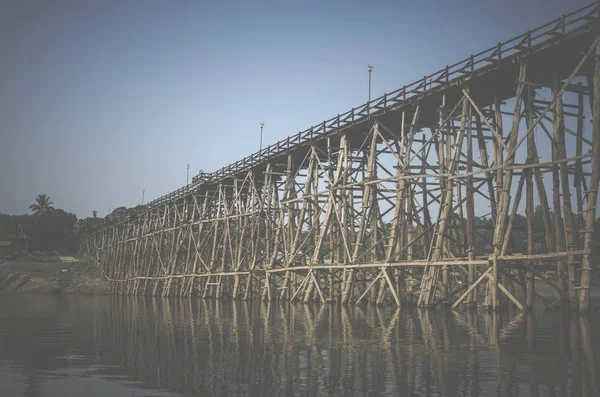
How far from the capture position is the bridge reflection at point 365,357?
7305mm

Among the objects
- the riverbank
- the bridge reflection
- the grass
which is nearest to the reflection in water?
the bridge reflection

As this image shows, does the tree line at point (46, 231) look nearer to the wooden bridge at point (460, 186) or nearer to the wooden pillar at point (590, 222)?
the wooden bridge at point (460, 186)

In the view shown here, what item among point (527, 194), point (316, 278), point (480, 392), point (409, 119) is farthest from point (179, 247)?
→ point (480, 392)

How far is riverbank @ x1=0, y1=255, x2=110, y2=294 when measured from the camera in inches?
2213

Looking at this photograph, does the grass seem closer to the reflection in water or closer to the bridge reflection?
the reflection in water

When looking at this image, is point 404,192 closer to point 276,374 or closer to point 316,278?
point 316,278

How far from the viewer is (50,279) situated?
5722cm

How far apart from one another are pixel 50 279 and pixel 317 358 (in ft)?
176

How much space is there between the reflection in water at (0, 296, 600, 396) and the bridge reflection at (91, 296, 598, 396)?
2 cm

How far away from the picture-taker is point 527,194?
19281 millimetres

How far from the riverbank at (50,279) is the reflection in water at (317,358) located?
43.5 meters

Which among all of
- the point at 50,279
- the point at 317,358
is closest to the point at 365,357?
the point at 317,358

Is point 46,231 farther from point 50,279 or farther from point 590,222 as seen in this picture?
point 590,222

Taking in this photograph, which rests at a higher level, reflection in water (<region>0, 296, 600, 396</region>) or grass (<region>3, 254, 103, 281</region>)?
grass (<region>3, 254, 103, 281</region>)
